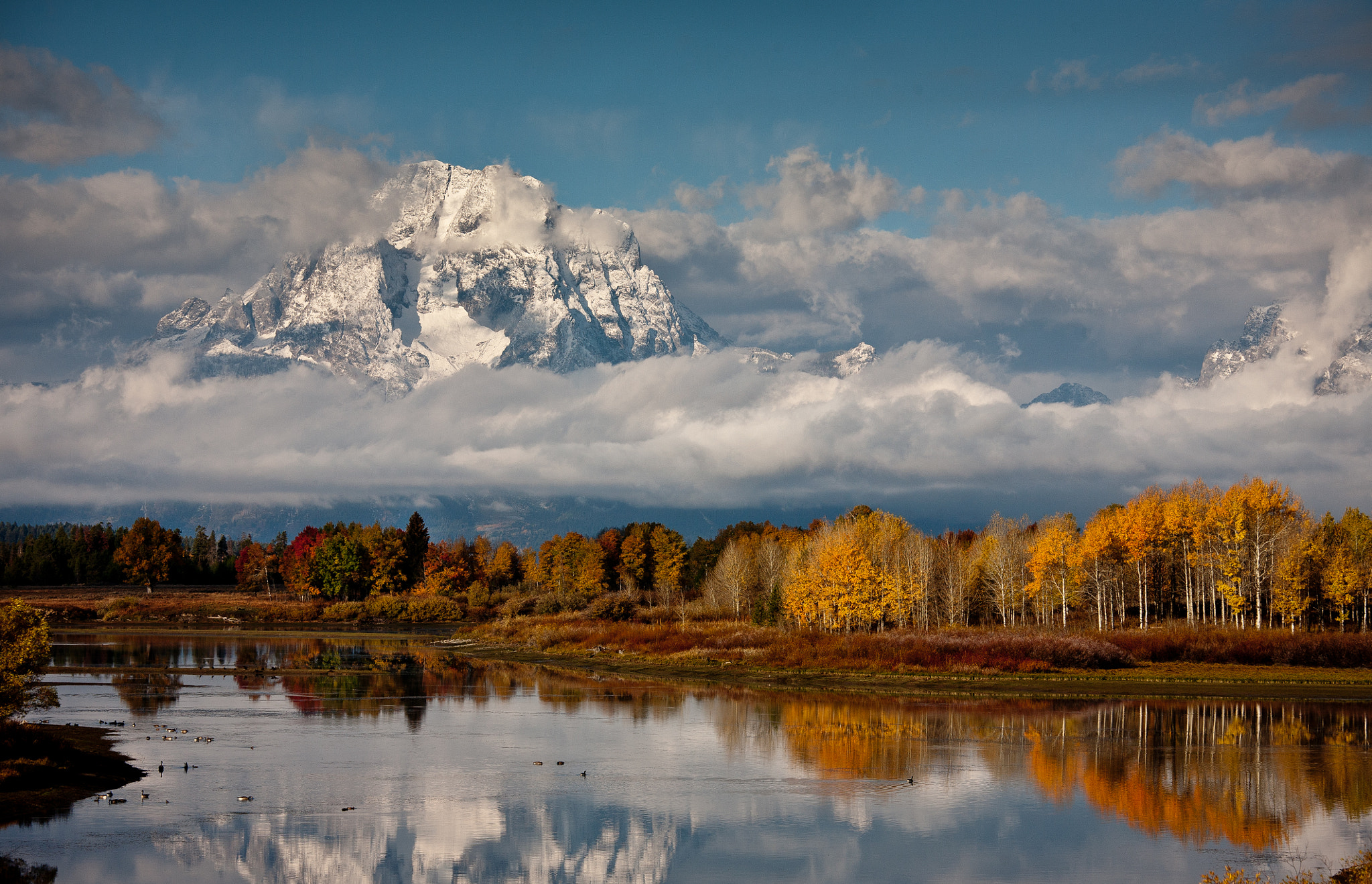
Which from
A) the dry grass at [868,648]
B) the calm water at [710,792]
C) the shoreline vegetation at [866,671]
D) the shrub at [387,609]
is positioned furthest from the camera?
the shrub at [387,609]

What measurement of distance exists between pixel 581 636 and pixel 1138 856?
295ft

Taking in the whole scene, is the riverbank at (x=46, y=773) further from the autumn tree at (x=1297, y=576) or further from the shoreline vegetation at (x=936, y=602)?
the autumn tree at (x=1297, y=576)

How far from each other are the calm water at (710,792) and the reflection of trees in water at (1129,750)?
191 mm

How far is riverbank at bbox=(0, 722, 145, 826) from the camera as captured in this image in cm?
3069

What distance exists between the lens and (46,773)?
109ft

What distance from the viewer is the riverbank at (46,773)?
101 feet

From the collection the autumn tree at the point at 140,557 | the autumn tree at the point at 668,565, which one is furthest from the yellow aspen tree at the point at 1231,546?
the autumn tree at the point at 140,557

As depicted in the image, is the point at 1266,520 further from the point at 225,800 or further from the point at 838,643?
the point at 225,800

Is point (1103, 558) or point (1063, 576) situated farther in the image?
point (1103, 558)

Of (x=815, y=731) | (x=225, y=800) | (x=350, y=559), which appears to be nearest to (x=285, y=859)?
(x=225, y=800)

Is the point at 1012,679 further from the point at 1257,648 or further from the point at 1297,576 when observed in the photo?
the point at 1297,576

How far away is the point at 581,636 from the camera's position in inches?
4508

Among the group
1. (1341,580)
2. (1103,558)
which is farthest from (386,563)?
(1341,580)

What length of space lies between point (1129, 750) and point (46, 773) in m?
41.9
